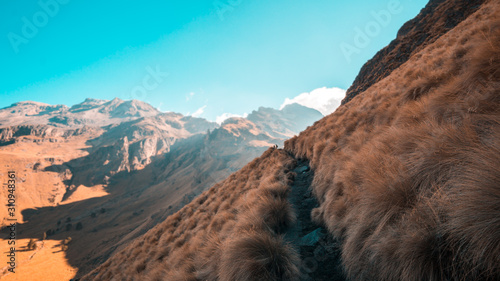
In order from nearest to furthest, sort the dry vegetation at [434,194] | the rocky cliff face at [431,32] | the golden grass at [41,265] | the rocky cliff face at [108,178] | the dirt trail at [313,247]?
the dry vegetation at [434,194] → the dirt trail at [313,247] → the rocky cliff face at [431,32] → the golden grass at [41,265] → the rocky cliff face at [108,178]

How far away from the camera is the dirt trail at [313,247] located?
2973 mm

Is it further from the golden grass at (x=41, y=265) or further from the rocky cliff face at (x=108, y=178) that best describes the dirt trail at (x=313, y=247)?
the rocky cliff face at (x=108, y=178)

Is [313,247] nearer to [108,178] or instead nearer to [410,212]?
[410,212]

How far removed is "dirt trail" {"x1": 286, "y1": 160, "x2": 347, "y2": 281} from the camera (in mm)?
2973

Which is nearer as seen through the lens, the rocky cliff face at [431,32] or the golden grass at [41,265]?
the rocky cliff face at [431,32]

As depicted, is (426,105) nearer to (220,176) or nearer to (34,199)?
(220,176)

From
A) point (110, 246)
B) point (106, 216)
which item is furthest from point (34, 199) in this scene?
point (110, 246)

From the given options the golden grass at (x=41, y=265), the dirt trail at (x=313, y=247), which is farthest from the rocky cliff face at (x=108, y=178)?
the dirt trail at (x=313, y=247)

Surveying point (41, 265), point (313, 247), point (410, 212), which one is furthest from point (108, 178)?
point (410, 212)

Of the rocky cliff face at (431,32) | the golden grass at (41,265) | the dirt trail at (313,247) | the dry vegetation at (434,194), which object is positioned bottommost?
the dirt trail at (313,247)

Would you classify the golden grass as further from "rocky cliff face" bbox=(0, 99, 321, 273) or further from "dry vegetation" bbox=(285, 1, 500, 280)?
"dry vegetation" bbox=(285, 1, 500, 280)

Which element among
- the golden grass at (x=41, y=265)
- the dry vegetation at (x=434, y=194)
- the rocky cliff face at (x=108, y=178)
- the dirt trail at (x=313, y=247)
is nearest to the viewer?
the dry vegetation at (x=434, y=194)

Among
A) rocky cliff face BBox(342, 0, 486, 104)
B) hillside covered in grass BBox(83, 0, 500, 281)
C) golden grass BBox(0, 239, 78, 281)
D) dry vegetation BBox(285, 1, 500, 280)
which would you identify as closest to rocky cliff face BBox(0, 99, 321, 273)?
golden grass BBox(0, 239, 78, 281)

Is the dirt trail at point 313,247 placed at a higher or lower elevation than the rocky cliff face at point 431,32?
lower
